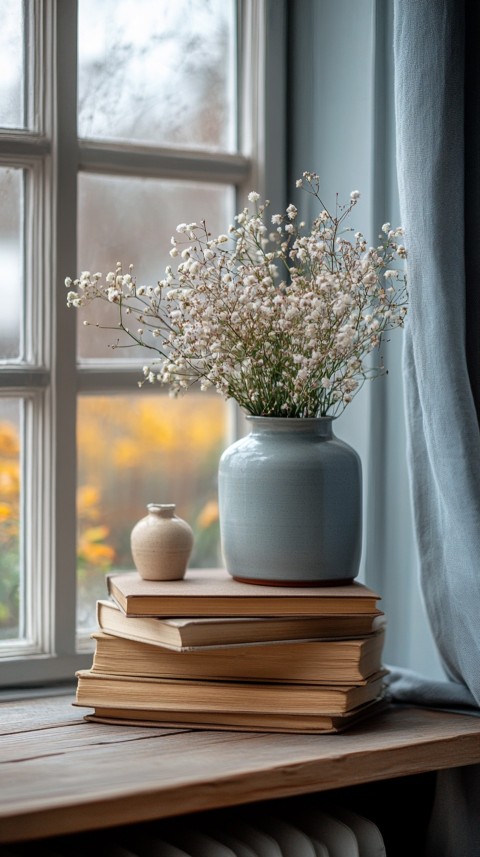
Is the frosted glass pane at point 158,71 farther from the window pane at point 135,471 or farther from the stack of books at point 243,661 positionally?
the stack of books at point 243,661

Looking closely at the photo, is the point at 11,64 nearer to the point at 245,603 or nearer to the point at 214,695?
the point at 245,603

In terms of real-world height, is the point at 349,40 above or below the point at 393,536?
above

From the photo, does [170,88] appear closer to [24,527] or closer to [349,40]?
[349,40]

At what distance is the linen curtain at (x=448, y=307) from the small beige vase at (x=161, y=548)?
398 mm

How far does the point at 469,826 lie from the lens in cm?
154

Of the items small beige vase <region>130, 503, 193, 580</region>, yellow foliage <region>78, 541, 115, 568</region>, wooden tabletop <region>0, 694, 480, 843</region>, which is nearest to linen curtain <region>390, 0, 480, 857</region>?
wooden tabletop <region>0, 694, 480, 843</region>

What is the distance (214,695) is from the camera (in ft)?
4.91

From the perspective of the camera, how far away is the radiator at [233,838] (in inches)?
54.8

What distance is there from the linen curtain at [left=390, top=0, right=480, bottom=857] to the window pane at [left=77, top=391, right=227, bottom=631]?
0.53 meters

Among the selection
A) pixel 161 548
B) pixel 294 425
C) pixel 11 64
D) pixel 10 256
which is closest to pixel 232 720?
pixel 161 548

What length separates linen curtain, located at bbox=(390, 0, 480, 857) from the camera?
1508mm

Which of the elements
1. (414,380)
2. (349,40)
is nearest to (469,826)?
(414,380)

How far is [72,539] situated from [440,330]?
2.44 feet

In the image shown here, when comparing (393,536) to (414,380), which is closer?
(414,380)
